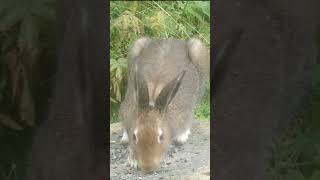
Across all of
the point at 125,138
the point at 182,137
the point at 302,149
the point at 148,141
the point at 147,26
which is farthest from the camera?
the point at 147,26

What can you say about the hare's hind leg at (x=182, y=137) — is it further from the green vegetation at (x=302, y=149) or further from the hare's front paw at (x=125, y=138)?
the green vegetation at (x=302, y=149)

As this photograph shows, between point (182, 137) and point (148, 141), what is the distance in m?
0.70

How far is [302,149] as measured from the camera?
2.08 m

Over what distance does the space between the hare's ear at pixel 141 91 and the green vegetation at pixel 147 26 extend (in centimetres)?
54

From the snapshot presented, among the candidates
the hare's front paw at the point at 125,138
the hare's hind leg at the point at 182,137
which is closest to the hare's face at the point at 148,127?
the hare's front paw at the point at 125,138

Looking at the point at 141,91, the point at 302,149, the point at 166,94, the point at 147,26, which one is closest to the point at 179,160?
the point at 166,94

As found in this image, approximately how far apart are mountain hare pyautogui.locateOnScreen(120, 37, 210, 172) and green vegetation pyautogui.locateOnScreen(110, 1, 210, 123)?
0.08 meters

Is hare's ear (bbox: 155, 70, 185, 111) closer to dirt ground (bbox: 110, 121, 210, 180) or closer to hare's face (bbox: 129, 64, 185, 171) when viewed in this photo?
hare's face (bbox: 129, 64, 185, 171)

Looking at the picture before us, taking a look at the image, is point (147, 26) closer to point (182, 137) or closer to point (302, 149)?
point (182, 137)

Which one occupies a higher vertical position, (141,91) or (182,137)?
(141,91)

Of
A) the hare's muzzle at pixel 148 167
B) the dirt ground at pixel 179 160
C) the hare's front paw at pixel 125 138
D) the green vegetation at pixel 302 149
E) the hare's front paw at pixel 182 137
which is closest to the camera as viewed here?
the green vegetation at pixel 302 149

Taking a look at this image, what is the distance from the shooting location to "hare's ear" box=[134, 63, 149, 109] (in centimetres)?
364

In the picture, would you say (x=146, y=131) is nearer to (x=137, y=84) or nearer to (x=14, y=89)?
(x=137, y=84)

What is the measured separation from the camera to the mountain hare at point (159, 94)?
149 inches
